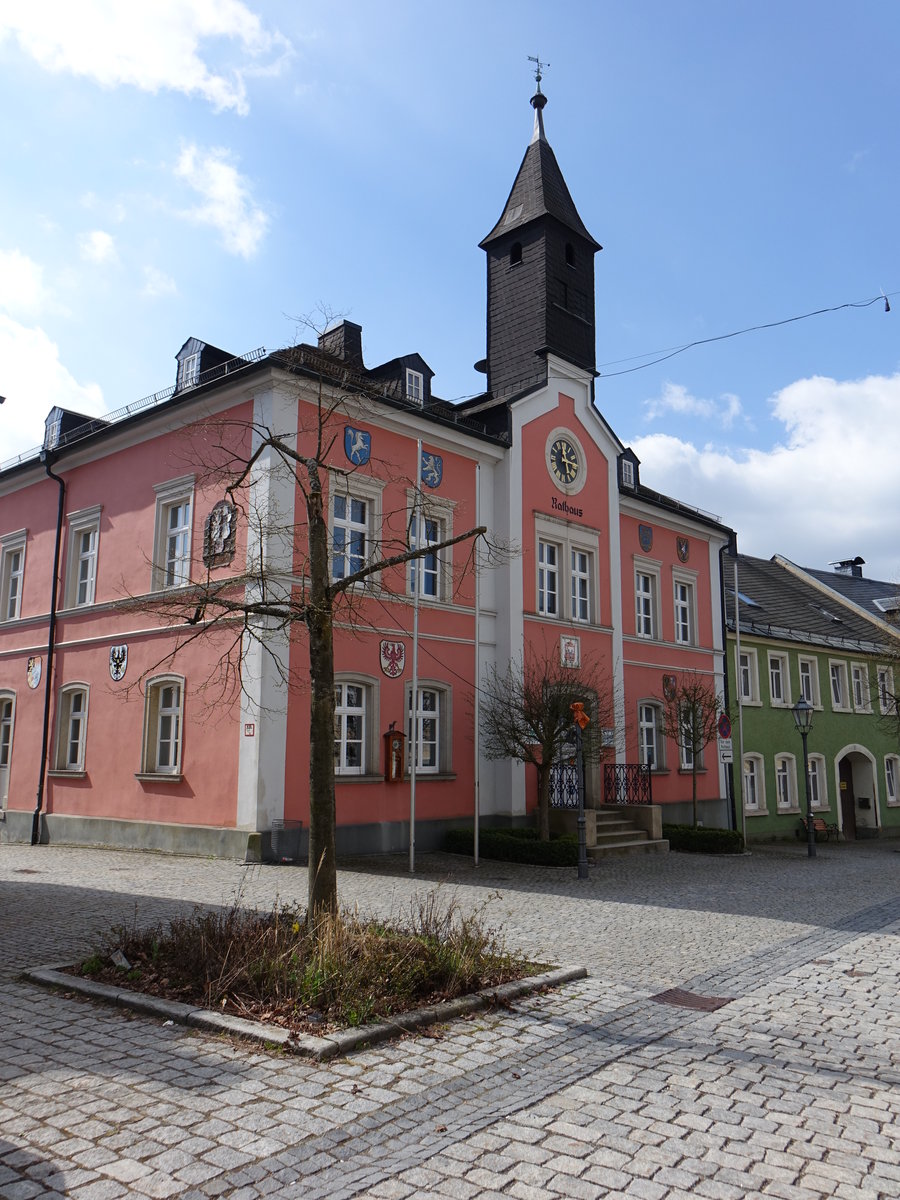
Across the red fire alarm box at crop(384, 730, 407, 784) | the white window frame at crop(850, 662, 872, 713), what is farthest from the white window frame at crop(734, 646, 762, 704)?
the red fire alarm box at crop(384, 730, 407, 784)

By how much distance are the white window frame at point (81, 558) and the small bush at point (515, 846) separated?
9.19 metres

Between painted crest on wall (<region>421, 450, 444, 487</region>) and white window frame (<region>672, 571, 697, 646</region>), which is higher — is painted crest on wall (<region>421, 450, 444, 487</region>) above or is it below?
above

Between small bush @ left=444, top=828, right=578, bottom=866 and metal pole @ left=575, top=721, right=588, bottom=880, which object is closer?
metal pole @ left=575, top=721, right=588, bottom=880

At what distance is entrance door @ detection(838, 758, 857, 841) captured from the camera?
115ft

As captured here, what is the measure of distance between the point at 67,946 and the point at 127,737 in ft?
34.5

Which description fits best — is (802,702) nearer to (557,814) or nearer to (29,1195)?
(557,814)

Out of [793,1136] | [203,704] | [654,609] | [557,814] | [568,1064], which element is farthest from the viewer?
[654,609]

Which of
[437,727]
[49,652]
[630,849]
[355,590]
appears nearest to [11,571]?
[49,652]

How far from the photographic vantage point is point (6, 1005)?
249 inches

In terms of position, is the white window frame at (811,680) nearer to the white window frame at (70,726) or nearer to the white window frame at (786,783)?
the white window frame at (786,783)

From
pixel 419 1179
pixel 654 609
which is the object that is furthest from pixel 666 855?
pixel 419 1179

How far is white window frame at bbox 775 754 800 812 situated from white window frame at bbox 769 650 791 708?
1767 mm

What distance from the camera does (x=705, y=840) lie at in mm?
20938

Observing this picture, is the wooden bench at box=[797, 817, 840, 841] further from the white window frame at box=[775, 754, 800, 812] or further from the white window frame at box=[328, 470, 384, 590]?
the white window frame at box=[328, 470, 384, 590]
